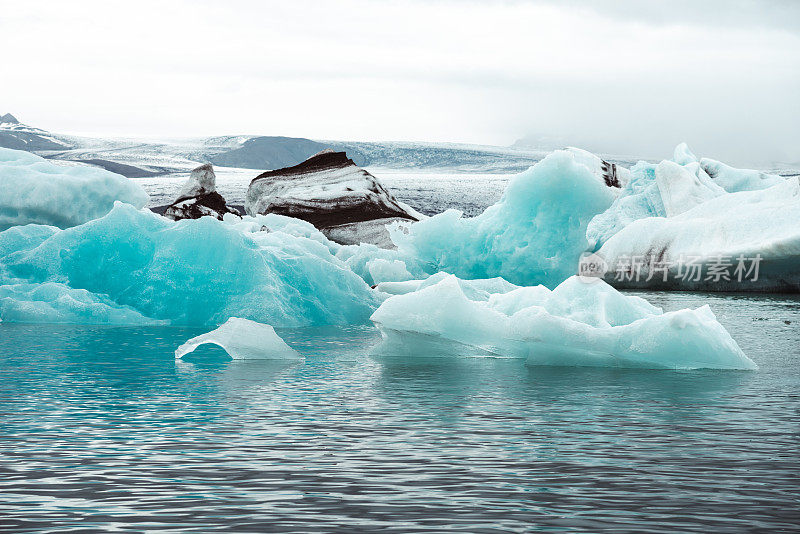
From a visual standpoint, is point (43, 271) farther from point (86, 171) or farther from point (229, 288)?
point (86, 171)

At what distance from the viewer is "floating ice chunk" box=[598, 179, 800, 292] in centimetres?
1870

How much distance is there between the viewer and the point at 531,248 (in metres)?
17.0

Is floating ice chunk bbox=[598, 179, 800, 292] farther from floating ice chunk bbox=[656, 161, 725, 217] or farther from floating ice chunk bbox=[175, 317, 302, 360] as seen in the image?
floating ice chunk bbox=[175, 317, 302, 360]

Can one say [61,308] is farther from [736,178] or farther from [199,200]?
[736,178]

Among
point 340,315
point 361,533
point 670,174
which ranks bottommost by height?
point 340,315

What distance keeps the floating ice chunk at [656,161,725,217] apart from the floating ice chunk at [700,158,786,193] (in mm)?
3119

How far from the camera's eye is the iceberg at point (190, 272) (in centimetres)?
1252

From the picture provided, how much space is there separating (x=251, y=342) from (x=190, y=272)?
3.56 m

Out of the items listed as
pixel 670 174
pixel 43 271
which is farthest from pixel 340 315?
pixel 670 174

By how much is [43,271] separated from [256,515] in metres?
10.4

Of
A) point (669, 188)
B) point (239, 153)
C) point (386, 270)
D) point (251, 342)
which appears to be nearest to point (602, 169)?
point (669, 188)

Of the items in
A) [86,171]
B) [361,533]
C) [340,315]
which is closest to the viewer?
[361,533]

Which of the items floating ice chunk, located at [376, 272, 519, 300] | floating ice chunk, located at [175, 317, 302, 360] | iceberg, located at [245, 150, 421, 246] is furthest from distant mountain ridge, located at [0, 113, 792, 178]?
floating ice chunk, located at [175, 317, 302, 360]

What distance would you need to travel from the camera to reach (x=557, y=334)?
862 centimetres
